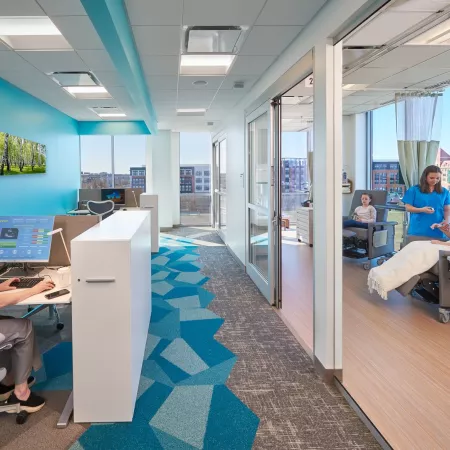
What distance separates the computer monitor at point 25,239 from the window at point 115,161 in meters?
6.14

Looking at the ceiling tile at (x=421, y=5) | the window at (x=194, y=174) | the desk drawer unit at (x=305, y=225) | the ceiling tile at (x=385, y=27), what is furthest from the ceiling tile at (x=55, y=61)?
the window at (x=194, y=174)

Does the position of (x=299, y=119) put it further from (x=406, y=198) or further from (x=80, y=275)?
(x=80, y=275)

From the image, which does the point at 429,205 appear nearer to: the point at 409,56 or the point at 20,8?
the point at 409,56

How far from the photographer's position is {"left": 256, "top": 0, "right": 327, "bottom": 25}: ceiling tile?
2641 millimetres

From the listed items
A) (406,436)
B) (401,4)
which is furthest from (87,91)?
(406,436)

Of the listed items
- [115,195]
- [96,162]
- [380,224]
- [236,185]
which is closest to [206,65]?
[236,185]

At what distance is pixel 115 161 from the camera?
372 inches

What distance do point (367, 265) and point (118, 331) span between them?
13.9 feet

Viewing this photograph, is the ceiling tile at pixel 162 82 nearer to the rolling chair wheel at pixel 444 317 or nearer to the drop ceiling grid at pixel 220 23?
the drop ceiling grid at pixel 220 23

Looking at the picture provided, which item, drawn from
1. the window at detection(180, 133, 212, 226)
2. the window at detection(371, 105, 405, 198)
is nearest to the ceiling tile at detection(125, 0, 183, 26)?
the window at detection(371, 105, 405, 198)

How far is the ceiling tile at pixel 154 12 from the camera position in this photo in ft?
8.61

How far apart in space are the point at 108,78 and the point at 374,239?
380 centimetres

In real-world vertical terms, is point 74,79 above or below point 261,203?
above

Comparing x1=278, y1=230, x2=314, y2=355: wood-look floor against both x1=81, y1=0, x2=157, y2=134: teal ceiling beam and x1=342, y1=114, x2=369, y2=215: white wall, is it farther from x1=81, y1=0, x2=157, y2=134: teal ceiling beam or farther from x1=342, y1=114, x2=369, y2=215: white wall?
x1=81, y1=0, x2=157, y2=134: teal ceiling beam
